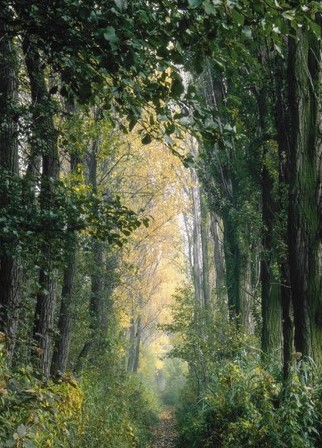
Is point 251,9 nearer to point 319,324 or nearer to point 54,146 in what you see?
point 319,324

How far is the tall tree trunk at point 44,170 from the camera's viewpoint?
5.54 metres

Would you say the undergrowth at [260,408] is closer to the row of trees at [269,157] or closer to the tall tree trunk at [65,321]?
the row of trees at [269,157]

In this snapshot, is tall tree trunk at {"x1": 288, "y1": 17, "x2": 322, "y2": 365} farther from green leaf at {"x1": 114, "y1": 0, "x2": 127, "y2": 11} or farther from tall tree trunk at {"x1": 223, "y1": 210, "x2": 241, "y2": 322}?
tall tree trunk at {"x1": 223, "y1": 210, "x2": 241, "y2": 322}

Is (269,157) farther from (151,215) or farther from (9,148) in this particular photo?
(9,148)

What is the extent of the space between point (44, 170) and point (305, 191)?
12.8 ft

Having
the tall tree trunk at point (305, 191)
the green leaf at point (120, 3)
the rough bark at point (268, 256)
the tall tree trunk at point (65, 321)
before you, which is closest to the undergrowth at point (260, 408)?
the tall tree trunk at point (305, 191)

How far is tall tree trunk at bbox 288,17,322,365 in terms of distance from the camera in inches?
224

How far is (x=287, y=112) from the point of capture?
6.97 meters

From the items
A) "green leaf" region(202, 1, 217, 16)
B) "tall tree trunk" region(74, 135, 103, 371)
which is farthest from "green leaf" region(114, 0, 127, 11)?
"tall tree trunk" region(74, 135, 103, 371)

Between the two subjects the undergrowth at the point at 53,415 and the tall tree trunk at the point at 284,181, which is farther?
the tall tree trunk at the point at 284,181

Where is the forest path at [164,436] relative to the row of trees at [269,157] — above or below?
below

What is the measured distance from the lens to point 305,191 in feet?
19.4

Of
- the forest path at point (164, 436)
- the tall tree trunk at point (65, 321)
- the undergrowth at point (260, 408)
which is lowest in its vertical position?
the forest path at point (164, 436)

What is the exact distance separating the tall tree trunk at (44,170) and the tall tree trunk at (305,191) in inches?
117
